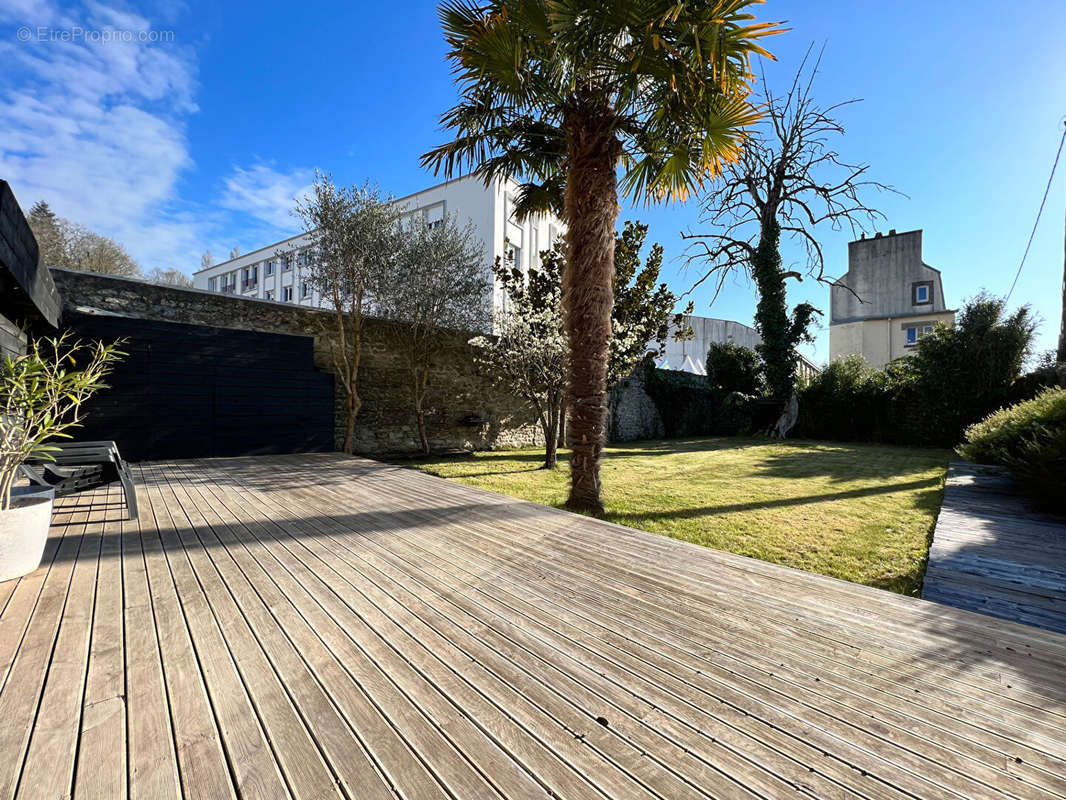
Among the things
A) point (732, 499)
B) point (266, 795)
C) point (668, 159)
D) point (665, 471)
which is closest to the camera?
point (266, 795)

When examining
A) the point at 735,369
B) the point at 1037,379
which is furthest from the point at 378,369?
the point at 1037,379

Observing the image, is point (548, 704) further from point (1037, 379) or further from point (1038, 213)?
point (1038, 213)

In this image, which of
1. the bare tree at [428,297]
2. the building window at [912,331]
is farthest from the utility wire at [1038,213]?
the bare tree at [428,297]

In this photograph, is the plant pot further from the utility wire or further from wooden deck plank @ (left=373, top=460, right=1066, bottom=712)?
the utility wire

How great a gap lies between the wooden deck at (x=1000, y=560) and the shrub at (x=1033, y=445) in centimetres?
31

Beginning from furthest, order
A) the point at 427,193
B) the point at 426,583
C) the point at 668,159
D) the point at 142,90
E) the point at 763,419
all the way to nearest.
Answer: the point at 427,193 < the point at 763,419 < the point at 142,90 < the point at 668,159 < the point at 426,583

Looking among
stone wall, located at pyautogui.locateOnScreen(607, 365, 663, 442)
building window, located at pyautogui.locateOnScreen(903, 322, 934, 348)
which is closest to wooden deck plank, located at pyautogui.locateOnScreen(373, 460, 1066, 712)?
stone wall, located at pyautogui.locateOnScreen(607, 365, 663, 442)

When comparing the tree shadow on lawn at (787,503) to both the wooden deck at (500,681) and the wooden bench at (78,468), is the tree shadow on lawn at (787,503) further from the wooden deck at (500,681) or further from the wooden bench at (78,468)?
the wooden bench at (78,468)

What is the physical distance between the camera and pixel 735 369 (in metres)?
16.9

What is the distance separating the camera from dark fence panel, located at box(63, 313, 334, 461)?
280 inches

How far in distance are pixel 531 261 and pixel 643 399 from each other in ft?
37.0

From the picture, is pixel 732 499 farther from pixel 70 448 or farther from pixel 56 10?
pixel 56 10

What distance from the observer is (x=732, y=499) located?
622 centimetres

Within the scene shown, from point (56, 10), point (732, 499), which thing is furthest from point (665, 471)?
point (56, 10)
